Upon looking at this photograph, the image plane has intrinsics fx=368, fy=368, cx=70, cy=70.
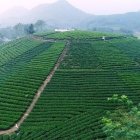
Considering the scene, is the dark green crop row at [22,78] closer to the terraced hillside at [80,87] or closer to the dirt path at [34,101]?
the terraced hillside at [80,87]

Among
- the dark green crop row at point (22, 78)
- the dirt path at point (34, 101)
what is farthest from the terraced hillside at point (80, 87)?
the dirt path at point (34, 101)

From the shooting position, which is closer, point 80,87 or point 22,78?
point 80,87

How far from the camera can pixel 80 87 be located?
7275 centimetres

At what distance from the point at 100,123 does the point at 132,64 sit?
35.9m

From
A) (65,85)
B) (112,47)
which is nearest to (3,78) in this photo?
(65,85)

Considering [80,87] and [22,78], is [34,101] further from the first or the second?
[22,78]

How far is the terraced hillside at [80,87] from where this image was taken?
55875 millimetres

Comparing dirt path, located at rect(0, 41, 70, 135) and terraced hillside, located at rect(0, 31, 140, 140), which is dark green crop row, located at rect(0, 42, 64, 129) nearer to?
terraced hillside, located at rect(0, 31, 140, 140)

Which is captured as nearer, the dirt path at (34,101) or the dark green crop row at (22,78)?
the dirt path at (34,101)

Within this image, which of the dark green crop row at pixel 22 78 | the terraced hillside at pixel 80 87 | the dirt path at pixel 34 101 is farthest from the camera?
the dark green crop row at pixel 22 78

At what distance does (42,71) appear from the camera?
8300 cm

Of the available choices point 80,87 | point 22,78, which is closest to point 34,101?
point 80,87

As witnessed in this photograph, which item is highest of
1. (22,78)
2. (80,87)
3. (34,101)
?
(22,78)

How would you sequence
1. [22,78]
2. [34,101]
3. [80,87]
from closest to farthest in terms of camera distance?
[34,101] → [80,87] → [22,78]
